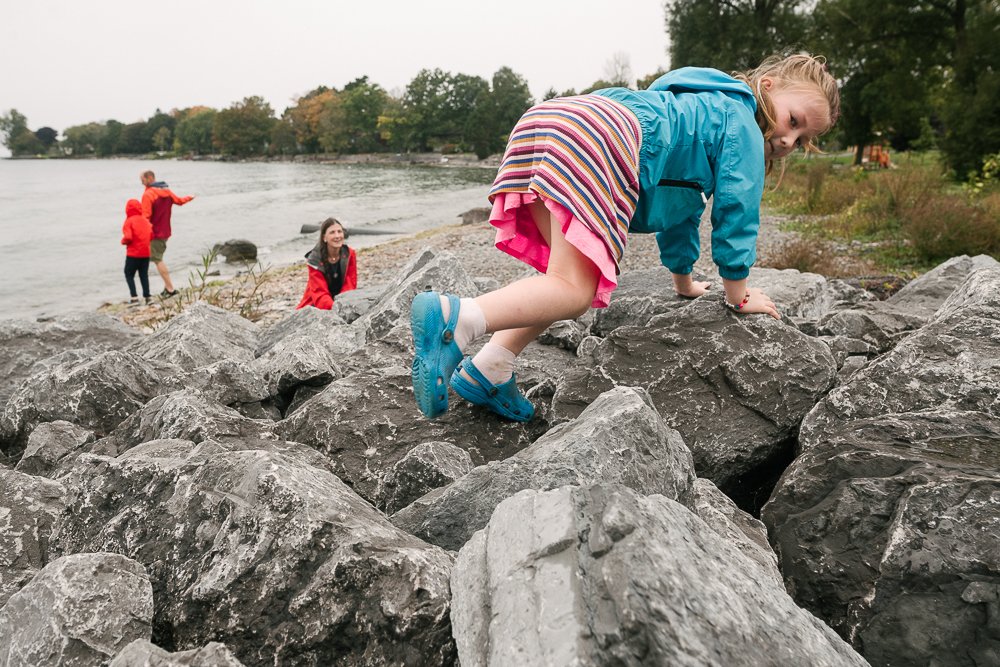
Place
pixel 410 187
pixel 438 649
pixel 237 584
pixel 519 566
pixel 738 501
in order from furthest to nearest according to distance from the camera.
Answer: pixel 410 187 < pixel 738 501 < pixel 237 584 < pixel 438 649 < pixel 519 566

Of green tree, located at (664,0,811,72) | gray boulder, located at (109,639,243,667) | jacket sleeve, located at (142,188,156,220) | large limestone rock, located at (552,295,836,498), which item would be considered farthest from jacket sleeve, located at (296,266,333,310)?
green tree, located at (664,0,811,72)

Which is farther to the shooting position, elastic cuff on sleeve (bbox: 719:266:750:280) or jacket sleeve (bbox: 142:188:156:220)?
jacket sleeve (bbox: 142:188:156:220)

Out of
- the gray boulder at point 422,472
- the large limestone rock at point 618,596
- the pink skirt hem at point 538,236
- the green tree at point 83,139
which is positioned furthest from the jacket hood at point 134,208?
the green tree at point 83,139

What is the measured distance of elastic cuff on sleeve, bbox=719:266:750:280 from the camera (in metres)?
2.99

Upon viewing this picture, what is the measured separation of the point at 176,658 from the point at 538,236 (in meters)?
2.03

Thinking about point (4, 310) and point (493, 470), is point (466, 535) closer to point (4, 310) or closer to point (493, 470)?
point (493, 470)

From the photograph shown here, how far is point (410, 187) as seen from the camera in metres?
42.5

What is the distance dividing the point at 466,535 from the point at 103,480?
3.68 ft

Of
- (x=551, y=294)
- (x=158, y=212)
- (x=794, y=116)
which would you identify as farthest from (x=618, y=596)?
(x=158, y=212)

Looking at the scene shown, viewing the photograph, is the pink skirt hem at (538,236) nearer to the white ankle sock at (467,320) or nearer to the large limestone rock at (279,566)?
the white ankle sock at (467,320)

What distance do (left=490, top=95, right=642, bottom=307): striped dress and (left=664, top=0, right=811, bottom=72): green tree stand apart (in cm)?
3489

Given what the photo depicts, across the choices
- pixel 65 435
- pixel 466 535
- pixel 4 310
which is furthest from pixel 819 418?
pixel 4 310

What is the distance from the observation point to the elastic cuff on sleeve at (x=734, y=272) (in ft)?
9.81

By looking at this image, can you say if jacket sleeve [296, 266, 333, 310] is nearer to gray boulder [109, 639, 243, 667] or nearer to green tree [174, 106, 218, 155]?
gray boulder [109, 639, 243, 667]
